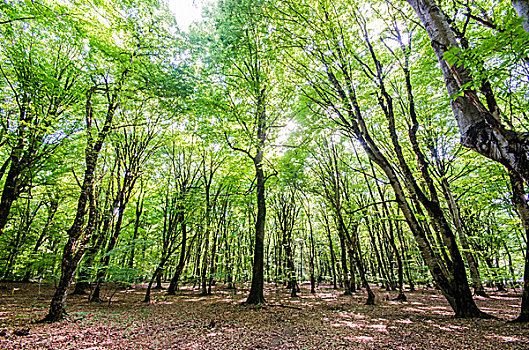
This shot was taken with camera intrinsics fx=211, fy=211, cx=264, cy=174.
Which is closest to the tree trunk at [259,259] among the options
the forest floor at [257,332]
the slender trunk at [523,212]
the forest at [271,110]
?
the forest at [271,110]

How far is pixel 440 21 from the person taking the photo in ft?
9.68

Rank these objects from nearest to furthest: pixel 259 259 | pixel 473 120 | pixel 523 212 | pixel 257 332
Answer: pixel 473 120 < pixel 523 212 < pixel 257 332 < pixel 259 259

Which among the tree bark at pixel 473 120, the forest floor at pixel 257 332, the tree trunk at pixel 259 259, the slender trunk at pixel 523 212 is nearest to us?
the tree bark at pixel 473 120

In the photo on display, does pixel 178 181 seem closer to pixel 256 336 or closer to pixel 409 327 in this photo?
pixel 256 336

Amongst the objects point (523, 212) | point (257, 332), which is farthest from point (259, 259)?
point (523, 212)

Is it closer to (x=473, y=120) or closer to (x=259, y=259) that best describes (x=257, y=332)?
(x=259, y=259)

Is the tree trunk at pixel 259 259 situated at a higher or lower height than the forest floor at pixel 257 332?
higher

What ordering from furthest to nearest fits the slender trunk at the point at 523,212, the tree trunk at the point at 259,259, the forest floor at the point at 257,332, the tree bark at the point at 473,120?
the tree trunk at the point at 259,259 → the slender trunk at the point at 523,212 → the forest floor at the point at 257,332 → the tree bark at the point at 473,120

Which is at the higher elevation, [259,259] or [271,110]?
[271,110]

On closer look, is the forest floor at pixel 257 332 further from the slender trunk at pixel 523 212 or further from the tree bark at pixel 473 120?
the tree bark at pixel 473 120

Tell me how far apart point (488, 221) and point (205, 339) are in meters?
27.2

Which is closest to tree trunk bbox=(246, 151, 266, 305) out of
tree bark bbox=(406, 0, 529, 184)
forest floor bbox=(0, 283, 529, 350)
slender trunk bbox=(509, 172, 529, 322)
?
forest floor bbox=(0, 283, 529, 350)

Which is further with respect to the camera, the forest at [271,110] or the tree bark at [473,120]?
the forest at [271,110]

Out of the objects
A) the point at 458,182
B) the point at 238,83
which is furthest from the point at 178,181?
the point at 458,182
